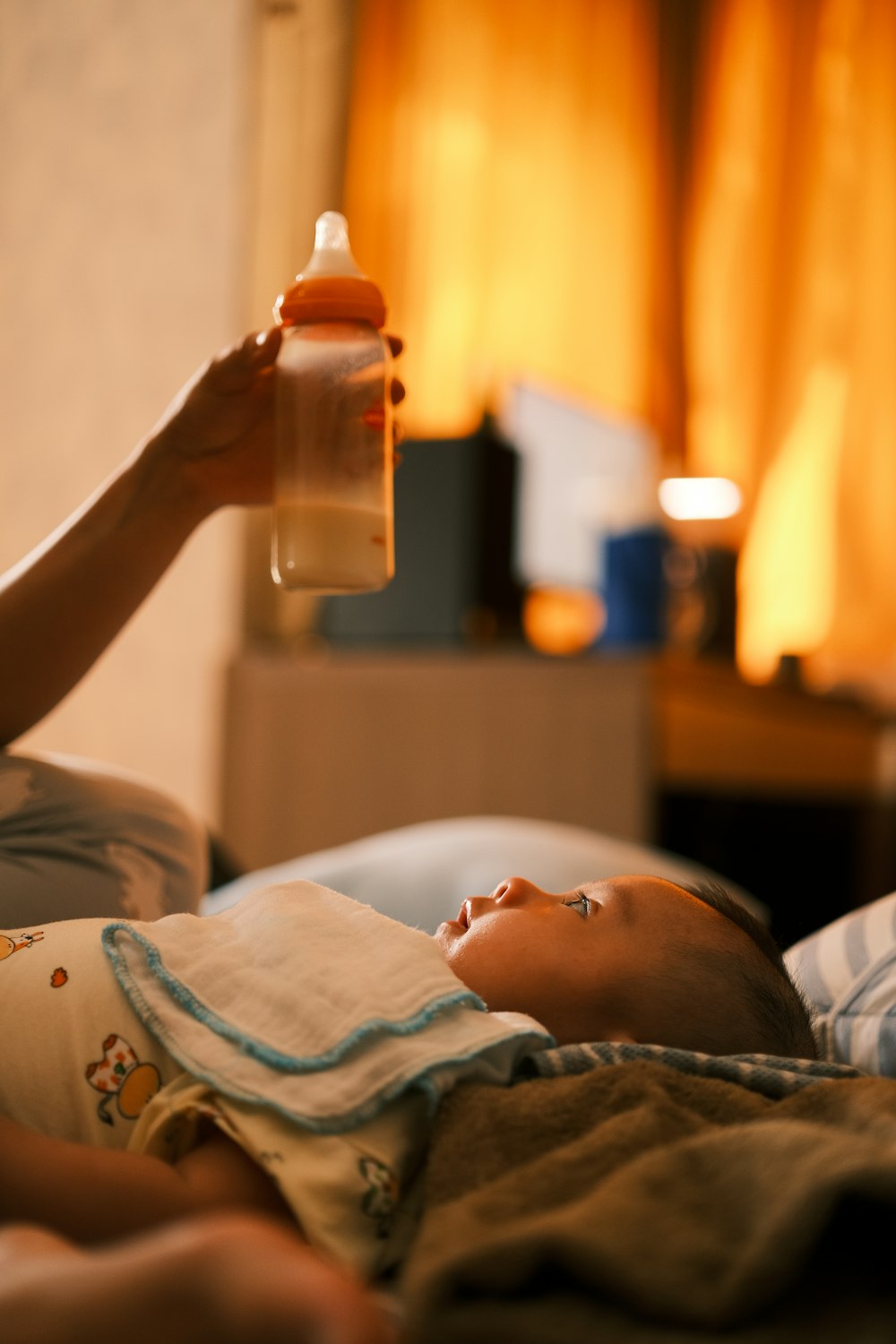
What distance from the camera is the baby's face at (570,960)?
787 mm

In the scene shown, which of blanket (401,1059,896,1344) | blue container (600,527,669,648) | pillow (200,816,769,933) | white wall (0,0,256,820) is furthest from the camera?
white wall (0,0,256,820)

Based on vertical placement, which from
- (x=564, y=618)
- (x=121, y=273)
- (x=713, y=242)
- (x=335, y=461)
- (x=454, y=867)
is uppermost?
(x=713, y=242)

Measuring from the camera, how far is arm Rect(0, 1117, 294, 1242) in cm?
60

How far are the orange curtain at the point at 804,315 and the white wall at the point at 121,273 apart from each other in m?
1.18

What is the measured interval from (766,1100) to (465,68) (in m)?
2.67

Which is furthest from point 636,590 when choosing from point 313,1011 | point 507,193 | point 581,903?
point 313,1011

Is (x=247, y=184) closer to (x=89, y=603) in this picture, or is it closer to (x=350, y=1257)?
(x=89, y=603)

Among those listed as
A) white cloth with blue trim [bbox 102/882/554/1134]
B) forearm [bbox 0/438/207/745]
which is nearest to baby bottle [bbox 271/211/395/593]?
forearm [bbox 0/438/207/745]

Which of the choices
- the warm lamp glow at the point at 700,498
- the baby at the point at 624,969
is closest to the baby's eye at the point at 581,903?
the baby at the point at 624,969

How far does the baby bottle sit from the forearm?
16 centimetres

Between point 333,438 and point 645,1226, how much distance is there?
0.58m

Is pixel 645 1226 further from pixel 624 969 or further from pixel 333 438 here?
pixel 333 438

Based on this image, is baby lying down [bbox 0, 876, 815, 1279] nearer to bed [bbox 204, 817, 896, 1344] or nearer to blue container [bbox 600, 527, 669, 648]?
bed [bbox 204, 817, 896, 1344]

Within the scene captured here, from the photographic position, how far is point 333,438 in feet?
3.06
